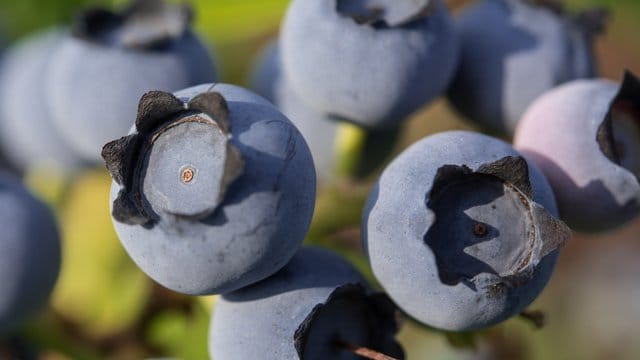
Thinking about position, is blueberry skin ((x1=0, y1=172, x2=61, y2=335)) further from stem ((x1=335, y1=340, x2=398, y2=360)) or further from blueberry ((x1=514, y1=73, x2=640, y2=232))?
blueberry ((x1=514, y1=73, x2=640, y2=232))

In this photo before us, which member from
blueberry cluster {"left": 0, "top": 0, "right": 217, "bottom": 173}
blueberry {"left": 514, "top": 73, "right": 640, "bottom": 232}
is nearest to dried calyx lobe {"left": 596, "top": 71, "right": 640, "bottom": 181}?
blueberry {"left": 514, "top": 73, "right": 640, "bottom": 232}

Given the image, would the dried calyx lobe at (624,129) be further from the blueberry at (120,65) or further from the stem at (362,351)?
the blueberry at (120,65)

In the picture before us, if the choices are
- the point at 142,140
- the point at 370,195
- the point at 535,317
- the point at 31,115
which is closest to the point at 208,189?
the point at 142,140

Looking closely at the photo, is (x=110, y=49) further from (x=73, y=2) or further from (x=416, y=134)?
(x=416, y=134)

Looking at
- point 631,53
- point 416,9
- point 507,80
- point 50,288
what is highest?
point 416,9

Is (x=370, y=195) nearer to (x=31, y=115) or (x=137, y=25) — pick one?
(x=137, y=25)

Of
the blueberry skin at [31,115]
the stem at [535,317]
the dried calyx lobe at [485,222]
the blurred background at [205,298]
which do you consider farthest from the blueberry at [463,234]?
the blueberry skin at [31,115]

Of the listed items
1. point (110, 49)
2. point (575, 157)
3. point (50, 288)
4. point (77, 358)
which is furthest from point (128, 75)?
point (575, 157)
